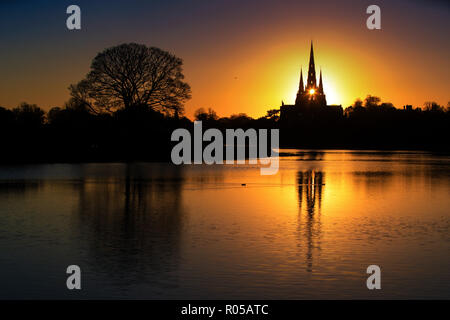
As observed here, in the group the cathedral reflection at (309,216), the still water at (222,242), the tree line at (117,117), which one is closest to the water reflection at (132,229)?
the still water at (222,242)

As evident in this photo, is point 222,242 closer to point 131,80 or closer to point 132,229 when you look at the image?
point 132,229

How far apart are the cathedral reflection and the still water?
0.16 ft

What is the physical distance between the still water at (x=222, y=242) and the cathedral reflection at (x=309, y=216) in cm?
5

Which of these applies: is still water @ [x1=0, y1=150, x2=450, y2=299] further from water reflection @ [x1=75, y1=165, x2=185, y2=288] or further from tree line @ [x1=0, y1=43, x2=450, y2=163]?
tree line @ [x1=0, y1=43, x2=450, y2=163]

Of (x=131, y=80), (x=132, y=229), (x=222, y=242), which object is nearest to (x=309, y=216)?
(x=222, y=242)

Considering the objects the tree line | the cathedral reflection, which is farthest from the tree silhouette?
the cathedral reflection

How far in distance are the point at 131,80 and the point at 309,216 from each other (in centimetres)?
5634

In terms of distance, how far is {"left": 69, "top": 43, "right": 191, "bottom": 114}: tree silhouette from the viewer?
75.4 metres

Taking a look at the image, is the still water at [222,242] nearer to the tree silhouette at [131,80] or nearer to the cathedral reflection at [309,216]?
the cathedral reflection at [309,216]

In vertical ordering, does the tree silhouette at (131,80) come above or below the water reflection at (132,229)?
above

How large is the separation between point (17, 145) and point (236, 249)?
65975 millimetres

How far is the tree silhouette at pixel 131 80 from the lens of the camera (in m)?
75.4

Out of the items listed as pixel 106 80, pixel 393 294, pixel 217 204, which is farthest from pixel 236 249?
pixel 106 80
